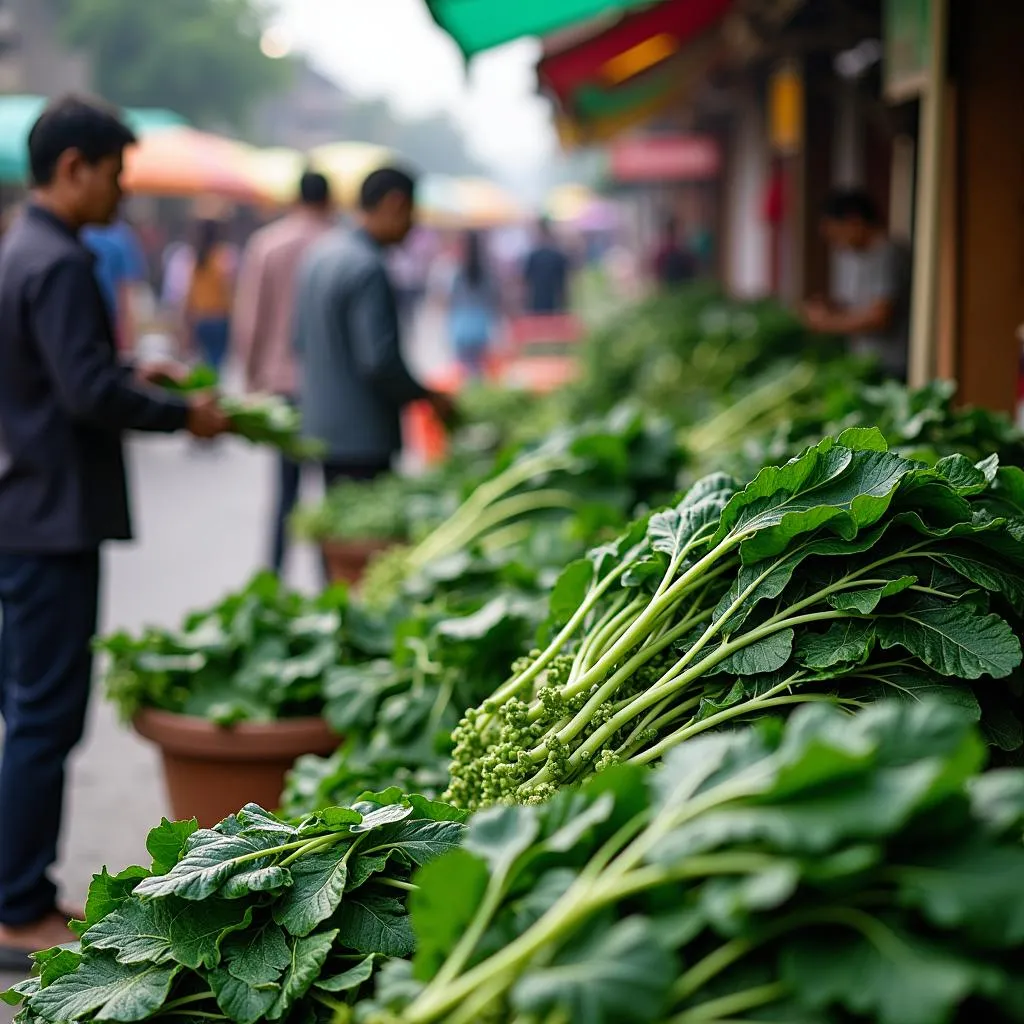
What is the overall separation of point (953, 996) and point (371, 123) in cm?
9905

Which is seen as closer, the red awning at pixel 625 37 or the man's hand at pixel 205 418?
the man's hand at pixel 205 418

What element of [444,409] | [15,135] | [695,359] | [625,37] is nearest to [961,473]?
[444,409]

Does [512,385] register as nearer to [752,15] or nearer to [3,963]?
[752,15]

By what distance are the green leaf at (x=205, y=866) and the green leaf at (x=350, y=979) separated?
21 cm

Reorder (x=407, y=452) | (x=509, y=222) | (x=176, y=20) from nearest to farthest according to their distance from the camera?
(x=407, y=452), (x=509, y=222), (x=176, y=20)

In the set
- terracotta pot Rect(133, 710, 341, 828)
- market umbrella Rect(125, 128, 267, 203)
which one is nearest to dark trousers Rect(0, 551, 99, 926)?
terracotta pot Rect(133, 710, 341, 828)

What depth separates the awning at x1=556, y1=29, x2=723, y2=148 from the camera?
1180cm

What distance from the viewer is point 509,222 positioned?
38969 mm

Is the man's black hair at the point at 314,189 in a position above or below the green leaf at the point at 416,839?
above

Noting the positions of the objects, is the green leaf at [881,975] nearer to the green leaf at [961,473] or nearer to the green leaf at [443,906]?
the green leaf at [443,906]

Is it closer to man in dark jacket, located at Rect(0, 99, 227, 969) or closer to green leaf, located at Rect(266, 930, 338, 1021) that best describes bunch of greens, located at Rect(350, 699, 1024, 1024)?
green leaf, located at Rect(266, 930, 338, 1021)

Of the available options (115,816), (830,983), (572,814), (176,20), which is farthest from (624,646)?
(176,20)

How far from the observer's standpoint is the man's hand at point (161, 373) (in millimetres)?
4844

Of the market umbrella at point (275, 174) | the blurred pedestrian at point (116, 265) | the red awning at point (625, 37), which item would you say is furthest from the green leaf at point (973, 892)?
the market umbrella at point (275, 174)
